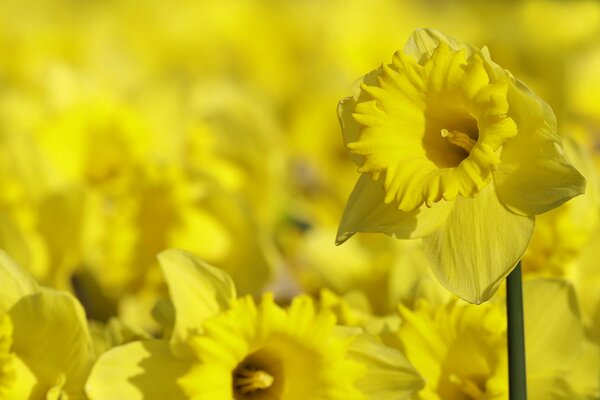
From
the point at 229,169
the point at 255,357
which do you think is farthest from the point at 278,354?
the point at 229,169

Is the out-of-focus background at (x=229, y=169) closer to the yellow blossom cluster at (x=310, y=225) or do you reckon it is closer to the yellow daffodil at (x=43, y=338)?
the yellow blossom cluster at (x=310, y=225)

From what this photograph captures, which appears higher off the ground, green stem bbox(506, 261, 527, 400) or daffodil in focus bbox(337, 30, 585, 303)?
daffodil in focus bbox(337, 30, 585, 303)

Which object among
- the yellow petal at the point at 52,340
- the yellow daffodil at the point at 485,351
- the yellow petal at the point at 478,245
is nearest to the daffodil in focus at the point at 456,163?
the yellow petal at the point at 478,245

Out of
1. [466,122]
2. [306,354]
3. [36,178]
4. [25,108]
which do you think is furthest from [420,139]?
[25,108]

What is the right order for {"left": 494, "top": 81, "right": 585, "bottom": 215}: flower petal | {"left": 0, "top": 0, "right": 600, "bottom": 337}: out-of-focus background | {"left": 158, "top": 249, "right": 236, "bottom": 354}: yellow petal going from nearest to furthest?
{"left": 494, "top": 81, "right": 585, "bottom": 215}: flower petal < {"left": 158, "top": 249, "right": 236, "bottom": 354}: yellow petal < {"left": 0, "top": 0, "right": 600, "bottom": 337}: out-of-focus background

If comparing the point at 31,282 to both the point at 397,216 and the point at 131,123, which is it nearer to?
the point at 397,216

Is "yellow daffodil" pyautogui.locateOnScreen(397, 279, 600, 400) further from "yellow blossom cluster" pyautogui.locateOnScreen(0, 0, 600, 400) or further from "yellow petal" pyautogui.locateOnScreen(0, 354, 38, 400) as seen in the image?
"yellow petal" pyautogui.locateOnScreen(0, 354, 38, 400)

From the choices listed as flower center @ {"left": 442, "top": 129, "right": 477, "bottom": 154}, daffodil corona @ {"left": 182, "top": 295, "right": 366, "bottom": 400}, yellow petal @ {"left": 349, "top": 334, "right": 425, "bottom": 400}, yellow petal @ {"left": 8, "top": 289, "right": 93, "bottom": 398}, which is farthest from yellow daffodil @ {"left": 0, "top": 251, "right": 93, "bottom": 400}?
flower center @ {"left": 442, "top": 129, "right": 477, "bottom": 154}
